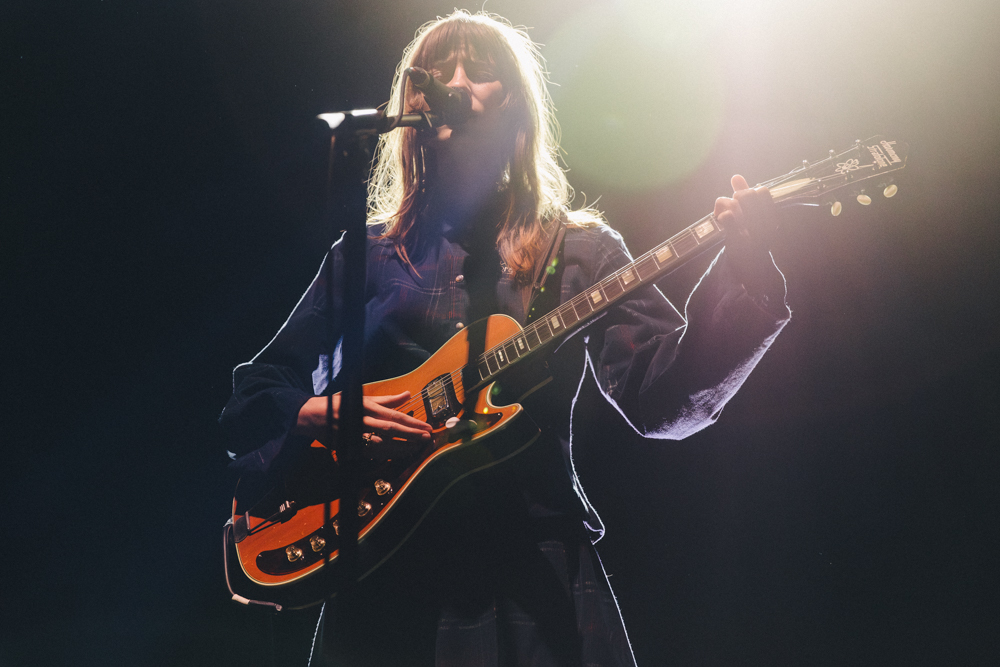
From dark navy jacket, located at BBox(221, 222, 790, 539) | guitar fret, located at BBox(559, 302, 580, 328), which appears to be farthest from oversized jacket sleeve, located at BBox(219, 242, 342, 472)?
guitar fret, located at BBox(559, 302, 580, 328)

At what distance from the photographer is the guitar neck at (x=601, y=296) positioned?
134 centimetres

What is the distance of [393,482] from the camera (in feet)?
4.46

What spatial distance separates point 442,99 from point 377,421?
786mm

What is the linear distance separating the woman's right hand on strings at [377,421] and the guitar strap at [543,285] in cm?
43

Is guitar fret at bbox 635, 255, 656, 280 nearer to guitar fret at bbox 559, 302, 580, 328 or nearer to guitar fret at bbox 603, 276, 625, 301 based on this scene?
guitar fret at bbox 603, 276, 625, 301

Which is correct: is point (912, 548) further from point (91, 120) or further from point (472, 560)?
point (91, 120)

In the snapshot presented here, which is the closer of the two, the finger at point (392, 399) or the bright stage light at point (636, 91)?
the finger at point (392, 399)

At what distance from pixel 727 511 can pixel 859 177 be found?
1132mm

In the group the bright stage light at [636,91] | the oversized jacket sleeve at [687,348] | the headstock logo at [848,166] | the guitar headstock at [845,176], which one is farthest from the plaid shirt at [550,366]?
the bright stage light at [636,91]

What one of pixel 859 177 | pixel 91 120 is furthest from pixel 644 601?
pixel 91 120

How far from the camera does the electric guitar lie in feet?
4.17

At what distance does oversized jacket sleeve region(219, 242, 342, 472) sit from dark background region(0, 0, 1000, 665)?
0.47 meters

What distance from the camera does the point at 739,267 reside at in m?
1.21

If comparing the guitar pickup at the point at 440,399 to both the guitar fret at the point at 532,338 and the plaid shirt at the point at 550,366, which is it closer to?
the plaid shirt at the point at 550,366
